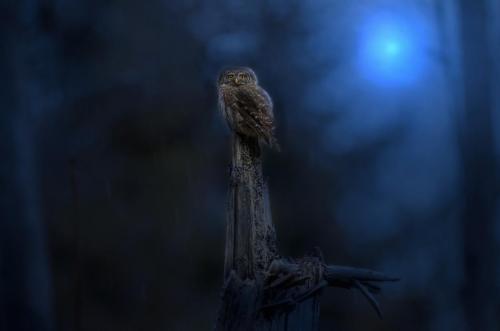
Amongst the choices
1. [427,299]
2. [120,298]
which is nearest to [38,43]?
[120,298]

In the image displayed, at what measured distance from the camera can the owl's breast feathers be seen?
229 centimetres

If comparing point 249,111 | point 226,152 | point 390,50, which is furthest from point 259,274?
point 390,50

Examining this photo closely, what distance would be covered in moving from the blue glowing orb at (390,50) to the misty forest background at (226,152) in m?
0.01

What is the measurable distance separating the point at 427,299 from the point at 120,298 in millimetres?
2435

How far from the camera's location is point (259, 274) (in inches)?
84.1

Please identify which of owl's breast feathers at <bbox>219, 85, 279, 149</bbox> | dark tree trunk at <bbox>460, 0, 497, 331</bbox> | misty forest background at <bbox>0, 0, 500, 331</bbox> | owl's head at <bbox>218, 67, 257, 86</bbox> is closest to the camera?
owl's breast feathers at <bbox>219, 85, 279, 149</bbox>

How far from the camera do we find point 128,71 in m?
4.50

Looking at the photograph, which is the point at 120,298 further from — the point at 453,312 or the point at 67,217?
the point at 453,312

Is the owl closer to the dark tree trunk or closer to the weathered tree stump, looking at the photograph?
the weathered tree stump

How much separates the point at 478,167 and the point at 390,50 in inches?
46.1

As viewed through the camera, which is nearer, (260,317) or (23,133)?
(260,317)

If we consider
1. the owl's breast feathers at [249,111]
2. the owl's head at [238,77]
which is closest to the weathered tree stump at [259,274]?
the owl's breast feathers at [249,111]

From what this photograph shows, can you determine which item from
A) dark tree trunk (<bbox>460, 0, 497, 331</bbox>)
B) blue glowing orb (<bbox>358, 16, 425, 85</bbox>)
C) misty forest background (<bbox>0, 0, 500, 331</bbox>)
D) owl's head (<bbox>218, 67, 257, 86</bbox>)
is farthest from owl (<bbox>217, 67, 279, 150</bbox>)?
dark tree trunk (<bbox>460, 0, 497, 331</bbox>)

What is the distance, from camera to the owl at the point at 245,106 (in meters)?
2.29
